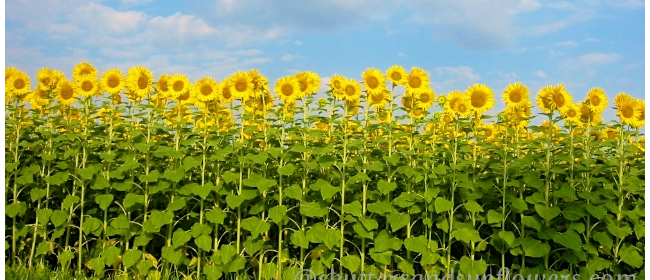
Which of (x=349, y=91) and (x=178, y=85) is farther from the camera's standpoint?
(x=178, y=85)

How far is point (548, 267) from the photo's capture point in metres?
5.47

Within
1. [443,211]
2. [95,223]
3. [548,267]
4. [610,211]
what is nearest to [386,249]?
[443,211]

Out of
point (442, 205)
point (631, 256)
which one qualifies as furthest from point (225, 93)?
point (631, 256)

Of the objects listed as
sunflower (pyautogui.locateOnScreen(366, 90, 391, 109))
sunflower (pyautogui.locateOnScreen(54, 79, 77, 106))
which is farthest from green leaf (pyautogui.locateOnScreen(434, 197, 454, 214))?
sunflower (pyautogui.locateOnScreen(54, 79, 77, 106))

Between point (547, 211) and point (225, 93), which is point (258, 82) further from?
point (547, 211)

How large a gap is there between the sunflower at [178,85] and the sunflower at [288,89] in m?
0.83

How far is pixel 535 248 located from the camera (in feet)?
16.5

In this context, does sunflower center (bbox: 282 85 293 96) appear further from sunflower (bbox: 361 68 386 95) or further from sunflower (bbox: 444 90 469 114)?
sunflower (bbox: 444 90 469 114)

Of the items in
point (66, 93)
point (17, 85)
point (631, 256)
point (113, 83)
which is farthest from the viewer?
point (17, 85)

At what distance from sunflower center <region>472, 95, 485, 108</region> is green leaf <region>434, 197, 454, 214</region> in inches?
35.4

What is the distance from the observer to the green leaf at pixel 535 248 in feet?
16.4

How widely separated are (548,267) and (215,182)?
2.93 metres

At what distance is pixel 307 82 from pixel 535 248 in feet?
7.34

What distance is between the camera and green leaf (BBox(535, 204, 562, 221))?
5.02m
